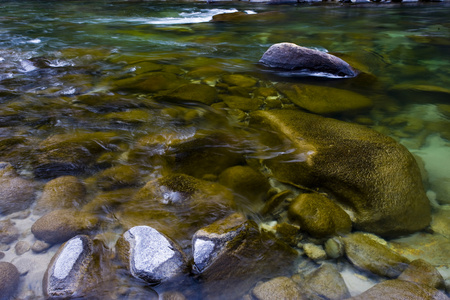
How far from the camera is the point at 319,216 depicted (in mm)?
2666

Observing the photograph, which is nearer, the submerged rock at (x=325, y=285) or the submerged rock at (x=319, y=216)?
the submerged rock at (x=325, y=285)

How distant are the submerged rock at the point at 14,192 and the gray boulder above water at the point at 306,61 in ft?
17.7

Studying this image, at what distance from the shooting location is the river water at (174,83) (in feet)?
12.6

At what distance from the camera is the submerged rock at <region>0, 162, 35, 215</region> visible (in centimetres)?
289

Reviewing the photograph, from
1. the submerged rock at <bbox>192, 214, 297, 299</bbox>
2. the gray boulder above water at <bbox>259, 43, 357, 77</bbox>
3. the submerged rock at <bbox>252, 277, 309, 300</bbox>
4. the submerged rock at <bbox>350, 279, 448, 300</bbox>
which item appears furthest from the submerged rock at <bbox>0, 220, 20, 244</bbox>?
the gray boulder above water at <bbox>259, 43, 357, 77</bbox>

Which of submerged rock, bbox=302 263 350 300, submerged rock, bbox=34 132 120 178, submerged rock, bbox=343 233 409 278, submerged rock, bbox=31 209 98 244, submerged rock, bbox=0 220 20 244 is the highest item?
submerged rock, bbox=34 132 120 178

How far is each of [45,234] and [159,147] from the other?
1.74 meters

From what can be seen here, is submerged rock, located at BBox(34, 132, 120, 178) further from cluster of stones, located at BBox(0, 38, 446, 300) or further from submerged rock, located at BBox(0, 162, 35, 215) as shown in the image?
submerged rock, located at BBox(0, 162, 35, 215)

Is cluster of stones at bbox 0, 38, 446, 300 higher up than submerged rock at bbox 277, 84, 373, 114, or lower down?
lower down

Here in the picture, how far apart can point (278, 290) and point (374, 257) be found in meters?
0.87

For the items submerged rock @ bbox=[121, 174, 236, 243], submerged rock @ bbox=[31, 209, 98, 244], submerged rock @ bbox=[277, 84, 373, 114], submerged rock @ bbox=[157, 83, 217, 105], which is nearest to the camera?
submerged rock @ bbox=[31, 209, 98, 244]

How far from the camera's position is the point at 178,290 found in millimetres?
2137

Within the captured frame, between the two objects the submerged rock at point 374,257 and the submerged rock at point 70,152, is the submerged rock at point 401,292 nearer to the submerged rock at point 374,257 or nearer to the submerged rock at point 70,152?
the submerged rock at point 374,257

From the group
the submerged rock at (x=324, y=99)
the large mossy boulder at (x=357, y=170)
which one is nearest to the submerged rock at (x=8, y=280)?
the large mossy boulder at (x=357, y=170)
